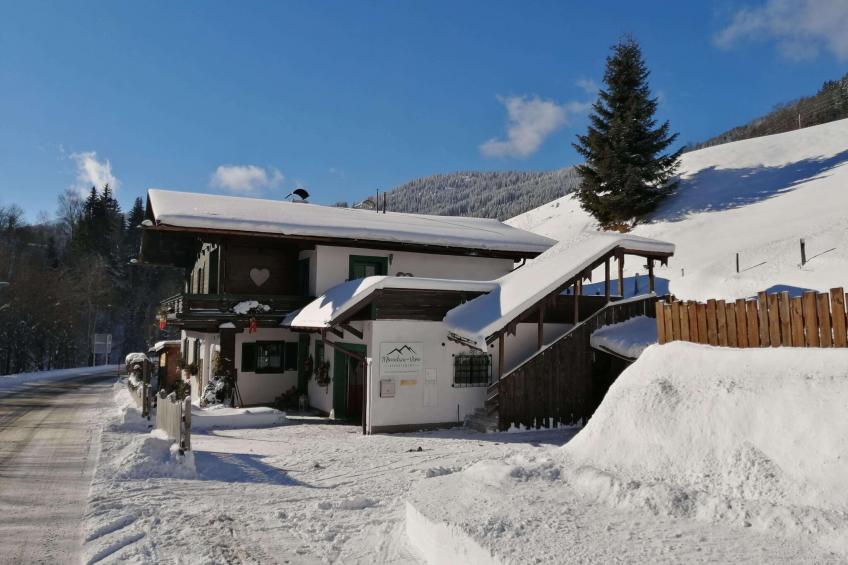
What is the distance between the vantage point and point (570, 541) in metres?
5.59

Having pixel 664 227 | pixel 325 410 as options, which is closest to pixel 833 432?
pixel 325 410

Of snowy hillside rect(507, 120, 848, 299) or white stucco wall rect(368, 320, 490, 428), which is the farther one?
snowy hillside rect(507, 120, 848, 299)

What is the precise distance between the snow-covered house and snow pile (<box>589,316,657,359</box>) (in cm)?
93

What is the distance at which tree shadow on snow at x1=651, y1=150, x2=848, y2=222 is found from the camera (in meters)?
40.3

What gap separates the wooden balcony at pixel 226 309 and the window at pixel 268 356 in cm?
106

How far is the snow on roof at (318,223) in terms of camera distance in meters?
18.8

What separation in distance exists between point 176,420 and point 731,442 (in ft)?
33.9

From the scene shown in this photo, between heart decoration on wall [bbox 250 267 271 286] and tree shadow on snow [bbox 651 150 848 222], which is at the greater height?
tree shadow on snow [bbox 651 150 848 222]

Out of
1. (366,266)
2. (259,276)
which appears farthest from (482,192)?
(259,276)

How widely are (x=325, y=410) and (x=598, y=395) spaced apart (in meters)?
8.79

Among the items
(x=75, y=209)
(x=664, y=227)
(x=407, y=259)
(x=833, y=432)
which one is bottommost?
(x=833, y=432)

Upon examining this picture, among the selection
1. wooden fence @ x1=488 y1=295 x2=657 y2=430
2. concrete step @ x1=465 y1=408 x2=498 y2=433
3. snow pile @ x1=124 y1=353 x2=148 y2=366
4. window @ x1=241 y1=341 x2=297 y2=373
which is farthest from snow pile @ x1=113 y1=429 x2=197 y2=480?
Answer: snow pile @ x1=124 y1=353 x2=148 y2=366

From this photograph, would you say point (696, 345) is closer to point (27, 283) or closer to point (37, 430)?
point (37, 430)

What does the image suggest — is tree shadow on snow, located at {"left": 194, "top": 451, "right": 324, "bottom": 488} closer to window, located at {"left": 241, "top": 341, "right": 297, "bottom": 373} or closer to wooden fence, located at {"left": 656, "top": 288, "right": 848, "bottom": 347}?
wooden fence, located at {"left": 656, "top": 288, "right": 848, "bottom": 347}
